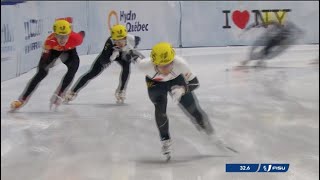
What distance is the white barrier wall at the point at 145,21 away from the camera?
292 cm

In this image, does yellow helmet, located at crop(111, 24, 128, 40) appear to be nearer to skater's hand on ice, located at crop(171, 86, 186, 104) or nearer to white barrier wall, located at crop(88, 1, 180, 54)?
white barrier wall, located at crop(88, 1, 180, 54)

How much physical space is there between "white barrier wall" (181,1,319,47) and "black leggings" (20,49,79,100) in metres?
0.95

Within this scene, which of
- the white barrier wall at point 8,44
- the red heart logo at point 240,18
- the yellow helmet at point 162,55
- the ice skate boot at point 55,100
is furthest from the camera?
the red heart logo at point 240,18

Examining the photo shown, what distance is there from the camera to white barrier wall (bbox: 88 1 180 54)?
3029 mm

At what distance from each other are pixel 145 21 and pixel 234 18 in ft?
4.03

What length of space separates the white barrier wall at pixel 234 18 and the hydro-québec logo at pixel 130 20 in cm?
54

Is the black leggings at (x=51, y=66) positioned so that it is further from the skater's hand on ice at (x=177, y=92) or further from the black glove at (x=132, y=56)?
the skater's hand on ice at (x=177, y=92)

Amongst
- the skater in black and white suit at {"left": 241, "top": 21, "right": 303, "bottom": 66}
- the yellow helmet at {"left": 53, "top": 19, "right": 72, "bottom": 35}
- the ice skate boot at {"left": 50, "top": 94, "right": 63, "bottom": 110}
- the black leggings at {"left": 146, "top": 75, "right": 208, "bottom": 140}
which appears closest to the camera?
the black leggings at {"left": 146, "top": 75, "right": 208, "bottom": 140}

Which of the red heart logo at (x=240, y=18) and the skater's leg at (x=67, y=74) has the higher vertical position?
the red heart logo at (x=240, y=18)

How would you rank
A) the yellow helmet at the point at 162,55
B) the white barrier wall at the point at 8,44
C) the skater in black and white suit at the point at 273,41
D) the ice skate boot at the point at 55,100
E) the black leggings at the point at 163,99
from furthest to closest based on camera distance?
the skater in black and white suit at the point at 273,41
the ice skate boot at the point at 55,100
the white barrier wall at the point at 8,44
the black leggings at the point at 163,99
the yellow helmet at the point at 162,55

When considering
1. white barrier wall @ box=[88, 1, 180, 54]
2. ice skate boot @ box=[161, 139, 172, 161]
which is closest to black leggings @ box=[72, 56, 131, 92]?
A: white barrier wall @ box=[88, 1, 180, 54]

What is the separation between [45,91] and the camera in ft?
9.74

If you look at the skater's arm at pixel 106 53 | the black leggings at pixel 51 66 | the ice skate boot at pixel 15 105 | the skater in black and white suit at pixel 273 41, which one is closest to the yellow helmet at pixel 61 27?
the black leggings at pixel 51 66

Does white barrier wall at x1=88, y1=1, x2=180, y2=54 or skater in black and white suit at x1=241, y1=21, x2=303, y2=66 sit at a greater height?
white barrier wall at x1=88, y1=1, x2=180, y2=54
